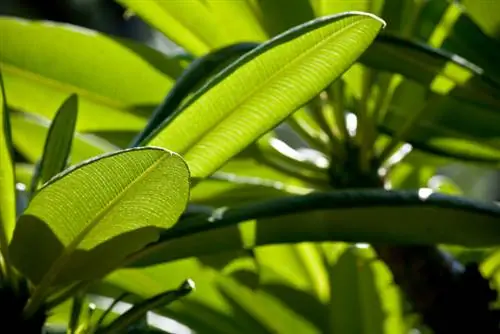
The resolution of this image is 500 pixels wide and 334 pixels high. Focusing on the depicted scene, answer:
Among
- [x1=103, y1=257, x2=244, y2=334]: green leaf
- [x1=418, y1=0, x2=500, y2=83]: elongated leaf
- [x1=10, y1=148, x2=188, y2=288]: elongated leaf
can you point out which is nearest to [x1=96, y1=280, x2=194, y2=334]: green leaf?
[x1=10, y1=148, x2=188, y2=288]: elongated leaf

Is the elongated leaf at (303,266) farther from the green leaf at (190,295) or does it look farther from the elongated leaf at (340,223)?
the elongated leaf at (340,223)

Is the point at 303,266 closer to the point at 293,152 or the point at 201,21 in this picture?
the point at 293,152

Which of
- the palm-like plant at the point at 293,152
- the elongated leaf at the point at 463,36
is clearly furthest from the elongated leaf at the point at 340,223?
the elongated leaf at the point at 463,36

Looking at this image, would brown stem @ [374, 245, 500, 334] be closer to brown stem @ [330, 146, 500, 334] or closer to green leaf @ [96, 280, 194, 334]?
brown stem @ [330, 146, 500, 334]

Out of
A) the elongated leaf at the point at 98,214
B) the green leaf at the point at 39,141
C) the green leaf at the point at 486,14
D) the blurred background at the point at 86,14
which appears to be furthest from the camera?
the blurred background at the point at 86,14

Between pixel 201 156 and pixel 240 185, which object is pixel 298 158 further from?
pixel 201 156
